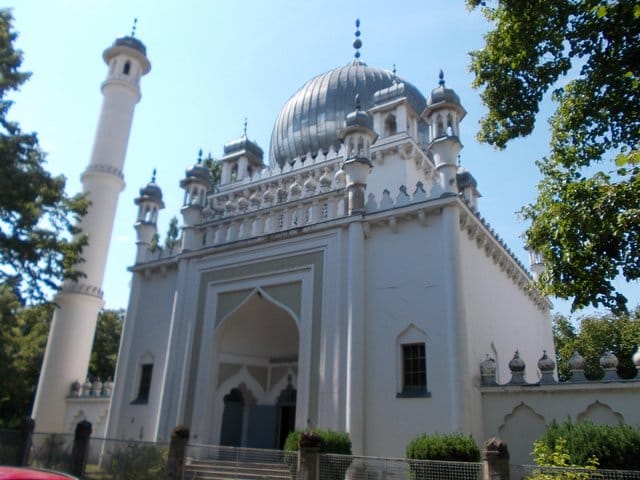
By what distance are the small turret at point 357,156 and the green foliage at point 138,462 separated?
687 centimetres

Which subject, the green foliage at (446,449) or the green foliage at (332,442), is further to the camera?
the green foliage at (332,442)

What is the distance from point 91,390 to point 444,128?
14376 mm

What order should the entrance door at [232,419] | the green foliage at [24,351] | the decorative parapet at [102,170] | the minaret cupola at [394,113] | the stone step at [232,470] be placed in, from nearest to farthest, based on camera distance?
the stone step at [232,470] → the entrance door at [232,419] → the minaret cupola at [394,113] → the green foliage at [24,351] → the decorative parapet at [102,170]

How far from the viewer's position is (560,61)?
873cm

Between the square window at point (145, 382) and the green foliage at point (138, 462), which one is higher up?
the square window at point (145, 382)

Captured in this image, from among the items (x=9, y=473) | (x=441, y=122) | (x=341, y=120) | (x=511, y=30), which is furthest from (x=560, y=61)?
(x=341, y=120)

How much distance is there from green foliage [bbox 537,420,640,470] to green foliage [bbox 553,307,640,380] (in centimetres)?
1459

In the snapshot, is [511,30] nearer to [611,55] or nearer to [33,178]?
[611,55]

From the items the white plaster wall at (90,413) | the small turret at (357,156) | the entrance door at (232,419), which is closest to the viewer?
the small turret at (357,156)

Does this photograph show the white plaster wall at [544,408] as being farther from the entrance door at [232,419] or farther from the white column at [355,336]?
the entrance door at [232,419]

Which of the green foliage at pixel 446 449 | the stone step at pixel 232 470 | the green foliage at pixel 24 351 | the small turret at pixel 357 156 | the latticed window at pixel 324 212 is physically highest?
the small turret at pixel 357 156

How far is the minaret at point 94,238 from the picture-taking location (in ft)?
62.8

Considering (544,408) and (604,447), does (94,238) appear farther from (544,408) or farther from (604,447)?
(604,447)

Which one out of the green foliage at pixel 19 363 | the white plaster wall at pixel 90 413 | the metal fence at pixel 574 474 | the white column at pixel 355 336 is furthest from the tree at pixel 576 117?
the green foliage at pixel 19 363
